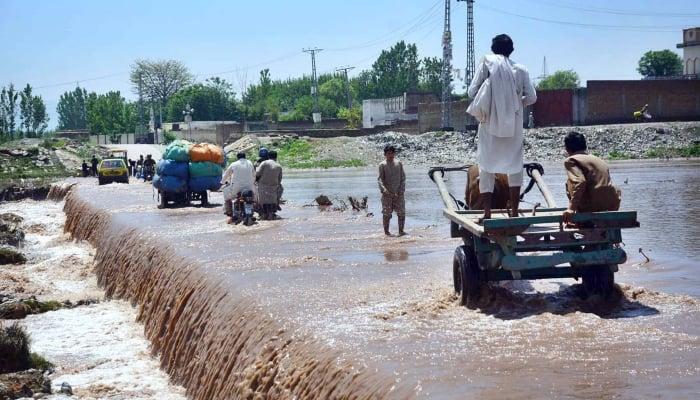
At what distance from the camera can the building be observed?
79438mm

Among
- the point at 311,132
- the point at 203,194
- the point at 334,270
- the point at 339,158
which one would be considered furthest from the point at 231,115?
the point at 334,270

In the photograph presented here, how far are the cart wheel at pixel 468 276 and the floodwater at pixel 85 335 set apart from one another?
3412mm

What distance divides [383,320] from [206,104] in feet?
380

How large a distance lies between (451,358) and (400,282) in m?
3.91

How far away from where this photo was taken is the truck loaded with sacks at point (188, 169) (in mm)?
22969

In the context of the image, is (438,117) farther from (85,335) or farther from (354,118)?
(85,335)

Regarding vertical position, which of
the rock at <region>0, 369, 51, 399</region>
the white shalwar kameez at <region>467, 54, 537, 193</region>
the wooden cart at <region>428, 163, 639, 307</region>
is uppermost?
the white shalwar kameez at <region>467, 54, 537, 193</region>

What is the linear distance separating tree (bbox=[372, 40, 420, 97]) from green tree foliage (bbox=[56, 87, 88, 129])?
79270 millimetres

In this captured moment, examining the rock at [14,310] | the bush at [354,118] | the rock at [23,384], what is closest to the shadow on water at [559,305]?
the rock at [23,384]

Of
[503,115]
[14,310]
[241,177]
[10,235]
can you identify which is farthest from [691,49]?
[503,115]

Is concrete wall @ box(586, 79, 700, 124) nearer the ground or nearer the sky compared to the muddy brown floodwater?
nearer the sky

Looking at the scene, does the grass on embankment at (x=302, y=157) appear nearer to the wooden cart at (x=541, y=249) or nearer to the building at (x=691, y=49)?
the building at (x=691, y=49)

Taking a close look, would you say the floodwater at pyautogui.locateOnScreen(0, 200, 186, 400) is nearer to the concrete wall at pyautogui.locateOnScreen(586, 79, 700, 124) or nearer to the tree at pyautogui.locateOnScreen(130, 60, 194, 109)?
the concrete wall at pyautogui.locateOnScreen(586, 79, 700, 124)

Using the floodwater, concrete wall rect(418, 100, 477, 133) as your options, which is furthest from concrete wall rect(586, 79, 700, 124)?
the floodwater
